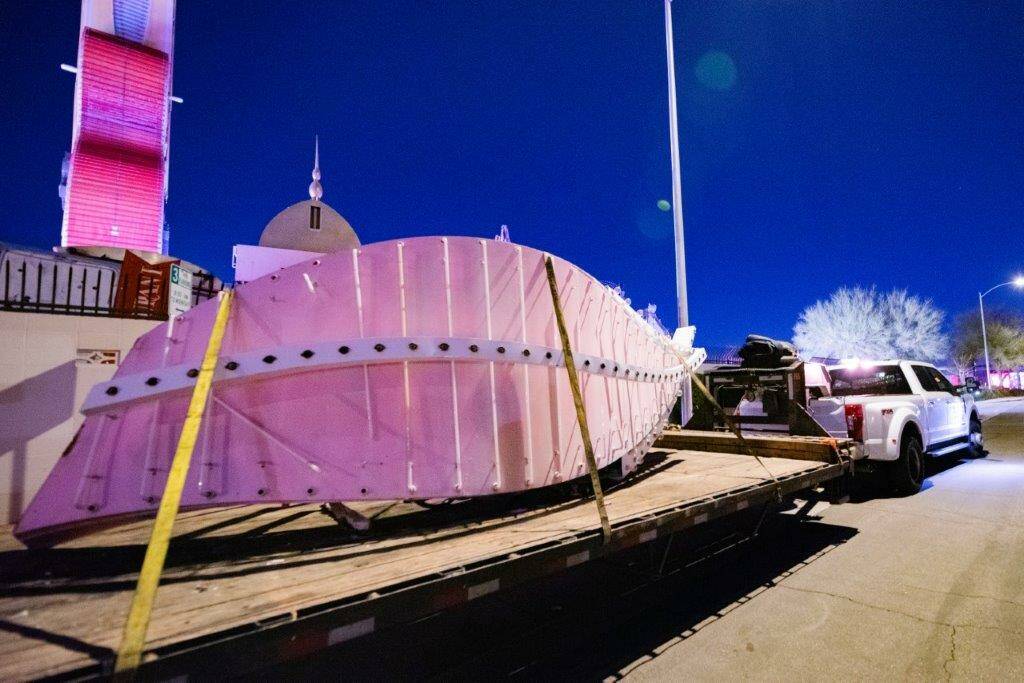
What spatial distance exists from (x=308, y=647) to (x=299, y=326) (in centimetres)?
182

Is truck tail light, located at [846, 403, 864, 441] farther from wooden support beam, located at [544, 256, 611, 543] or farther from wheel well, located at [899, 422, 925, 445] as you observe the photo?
wooden support beam, located at [544, 256, 611, 543]

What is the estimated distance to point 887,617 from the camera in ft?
12.4

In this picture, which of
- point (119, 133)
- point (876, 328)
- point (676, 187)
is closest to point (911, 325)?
point (876, 328)

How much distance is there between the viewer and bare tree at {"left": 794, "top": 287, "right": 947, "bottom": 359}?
1512 inches

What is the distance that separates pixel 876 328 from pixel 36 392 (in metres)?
46.6

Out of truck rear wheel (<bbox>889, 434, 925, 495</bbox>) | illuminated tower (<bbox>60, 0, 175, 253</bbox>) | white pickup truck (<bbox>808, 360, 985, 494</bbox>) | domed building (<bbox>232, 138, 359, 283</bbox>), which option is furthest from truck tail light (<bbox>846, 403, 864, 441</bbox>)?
illuminated tower (<bbox>60, 0, 175, 253</bbox>)

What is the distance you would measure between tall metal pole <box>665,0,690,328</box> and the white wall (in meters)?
11.0

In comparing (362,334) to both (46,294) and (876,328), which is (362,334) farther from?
(876,328)

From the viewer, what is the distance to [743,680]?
3.03m

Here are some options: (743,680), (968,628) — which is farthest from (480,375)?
(968,628)

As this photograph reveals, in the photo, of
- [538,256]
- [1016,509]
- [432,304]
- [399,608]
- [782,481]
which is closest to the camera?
[399,608]

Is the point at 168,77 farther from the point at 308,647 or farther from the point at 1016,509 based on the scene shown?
the point at 1016,509

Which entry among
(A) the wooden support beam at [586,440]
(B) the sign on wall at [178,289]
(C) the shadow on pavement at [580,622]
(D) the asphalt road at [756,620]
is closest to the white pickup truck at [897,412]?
(D) the asphalt road at [756,620]

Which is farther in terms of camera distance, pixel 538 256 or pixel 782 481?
pixel 782 481
